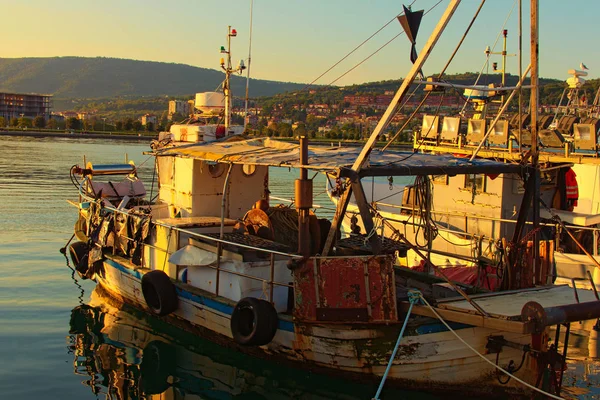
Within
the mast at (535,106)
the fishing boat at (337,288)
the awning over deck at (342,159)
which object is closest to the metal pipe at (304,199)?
the fishing boat at (337,288)

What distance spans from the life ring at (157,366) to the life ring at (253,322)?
1.51 metres

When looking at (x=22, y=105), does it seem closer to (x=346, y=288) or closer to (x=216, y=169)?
(x=216, y=169)

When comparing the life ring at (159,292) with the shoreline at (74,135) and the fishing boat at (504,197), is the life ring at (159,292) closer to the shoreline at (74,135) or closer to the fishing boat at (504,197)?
the fishing boat at (504,197)

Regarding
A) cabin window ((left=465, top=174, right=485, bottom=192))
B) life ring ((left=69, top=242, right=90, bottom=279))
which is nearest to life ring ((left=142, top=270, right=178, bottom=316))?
life ring ((left=69, top=242, right=90, bottom=279))

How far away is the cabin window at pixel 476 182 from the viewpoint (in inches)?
731

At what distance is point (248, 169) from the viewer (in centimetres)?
1404

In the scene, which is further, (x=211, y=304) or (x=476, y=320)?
(x=211, y=304)

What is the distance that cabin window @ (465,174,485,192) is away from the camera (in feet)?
60.9

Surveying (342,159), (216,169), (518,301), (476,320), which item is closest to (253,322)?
(342,159)

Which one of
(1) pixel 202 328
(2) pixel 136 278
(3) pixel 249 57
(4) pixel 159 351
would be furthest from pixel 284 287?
(3) pixel 249 57

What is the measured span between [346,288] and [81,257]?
8336mm

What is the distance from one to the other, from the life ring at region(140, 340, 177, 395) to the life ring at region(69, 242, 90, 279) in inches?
142

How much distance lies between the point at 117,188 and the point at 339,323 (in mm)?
9499

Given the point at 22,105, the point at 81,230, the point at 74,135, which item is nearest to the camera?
the point at 81,230
